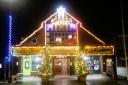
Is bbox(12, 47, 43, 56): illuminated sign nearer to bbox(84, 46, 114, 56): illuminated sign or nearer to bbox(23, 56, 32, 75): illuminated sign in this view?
bbox(23, 56, 32, 75): illuminated sign

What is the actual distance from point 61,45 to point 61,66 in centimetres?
520

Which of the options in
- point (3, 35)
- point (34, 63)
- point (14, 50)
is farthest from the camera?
point (3, 35)

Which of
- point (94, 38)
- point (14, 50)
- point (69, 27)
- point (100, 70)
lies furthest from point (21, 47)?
point (100, 70)

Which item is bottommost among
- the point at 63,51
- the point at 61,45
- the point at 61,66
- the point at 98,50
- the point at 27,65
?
the point at 61,66

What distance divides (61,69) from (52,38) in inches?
233

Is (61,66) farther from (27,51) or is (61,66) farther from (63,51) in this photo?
(27,51)

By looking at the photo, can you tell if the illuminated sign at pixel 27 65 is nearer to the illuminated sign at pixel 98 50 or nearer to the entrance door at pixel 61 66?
the entrance door at pixel 61 66

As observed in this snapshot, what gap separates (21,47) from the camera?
42.6 m

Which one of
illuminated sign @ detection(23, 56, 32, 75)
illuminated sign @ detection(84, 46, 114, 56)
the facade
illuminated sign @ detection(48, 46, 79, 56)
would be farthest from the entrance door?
illuminated sign @ detection(84, 46, 114, 56)

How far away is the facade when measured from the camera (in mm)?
42469

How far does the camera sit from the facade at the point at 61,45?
1672 inches

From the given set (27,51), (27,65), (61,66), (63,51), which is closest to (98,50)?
(63,51)

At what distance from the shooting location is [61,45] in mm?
43031

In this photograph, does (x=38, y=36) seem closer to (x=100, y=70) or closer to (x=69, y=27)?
(x=69, y=27)
